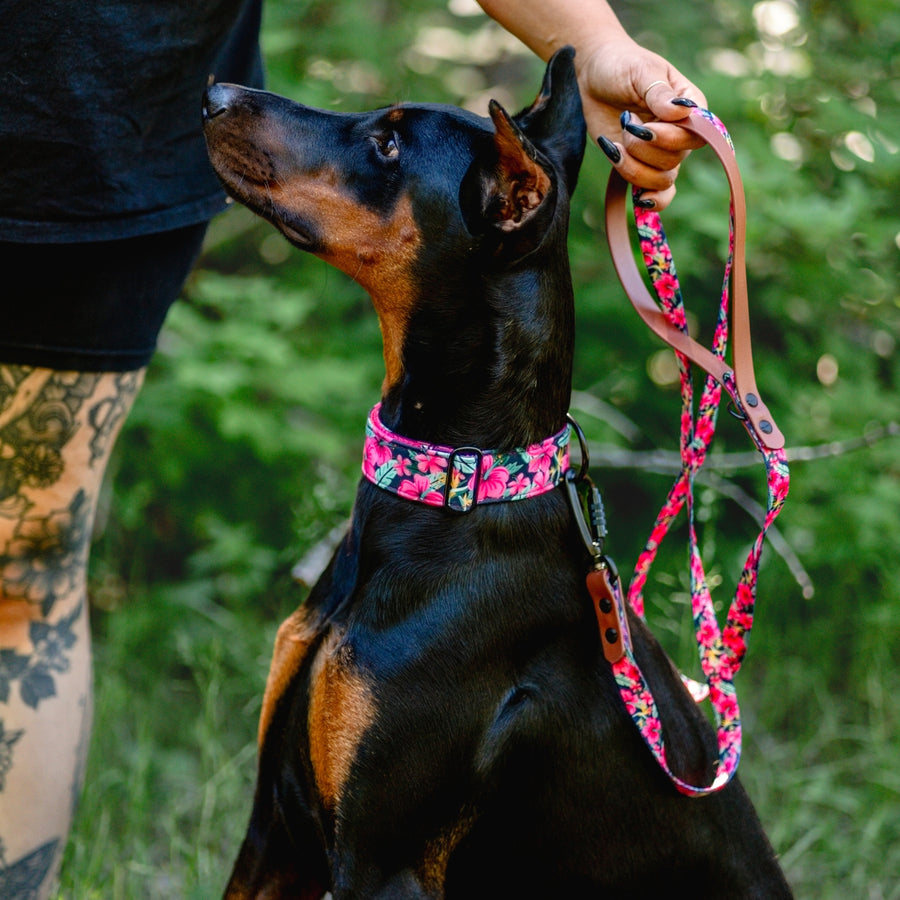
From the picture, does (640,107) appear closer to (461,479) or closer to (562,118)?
(562,118)

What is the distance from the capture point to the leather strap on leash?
2.03 metres

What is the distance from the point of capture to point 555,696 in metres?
2.04

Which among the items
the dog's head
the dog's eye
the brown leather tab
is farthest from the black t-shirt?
the brown leather tab

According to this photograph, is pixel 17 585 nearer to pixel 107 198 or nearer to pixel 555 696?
pixel 107 198

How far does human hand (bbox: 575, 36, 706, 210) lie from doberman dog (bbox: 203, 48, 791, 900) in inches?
4.4

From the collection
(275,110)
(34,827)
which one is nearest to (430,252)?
(275,110)

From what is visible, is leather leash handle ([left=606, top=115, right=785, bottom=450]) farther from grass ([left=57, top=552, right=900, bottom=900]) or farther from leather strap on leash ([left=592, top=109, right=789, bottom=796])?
grass ([left=57, top=552, right=900, bottom=900])

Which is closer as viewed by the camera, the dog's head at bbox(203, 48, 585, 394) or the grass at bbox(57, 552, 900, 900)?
the dog's head at bbox(203, 48, 585, 394)

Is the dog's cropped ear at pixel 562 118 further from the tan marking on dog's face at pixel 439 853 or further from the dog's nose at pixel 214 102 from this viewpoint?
the tan marking on dog's face at pixel 439 853

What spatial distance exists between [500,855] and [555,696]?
12.5 inches

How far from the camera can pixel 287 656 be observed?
2.12 metres

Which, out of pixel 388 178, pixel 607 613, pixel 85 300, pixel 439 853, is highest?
pixel 388 178

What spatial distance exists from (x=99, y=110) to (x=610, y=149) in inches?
39.7

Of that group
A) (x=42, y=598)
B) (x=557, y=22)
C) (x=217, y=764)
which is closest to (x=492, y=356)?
(x=557, y=22)
